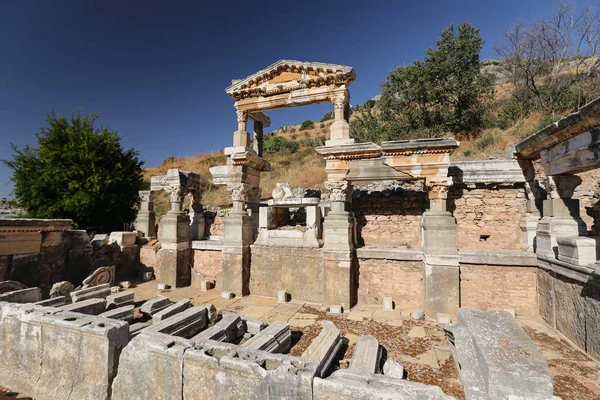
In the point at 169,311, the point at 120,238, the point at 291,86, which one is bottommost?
the point at 169,311

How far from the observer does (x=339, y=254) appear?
7.24 metres

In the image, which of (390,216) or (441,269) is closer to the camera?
(441,269)

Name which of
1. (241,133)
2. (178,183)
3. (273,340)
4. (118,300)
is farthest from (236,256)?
(241,133)

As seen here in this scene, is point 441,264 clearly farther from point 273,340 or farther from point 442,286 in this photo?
point 273,340

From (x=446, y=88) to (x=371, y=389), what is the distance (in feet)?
62.6

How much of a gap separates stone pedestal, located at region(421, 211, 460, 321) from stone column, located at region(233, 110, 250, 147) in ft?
20.7

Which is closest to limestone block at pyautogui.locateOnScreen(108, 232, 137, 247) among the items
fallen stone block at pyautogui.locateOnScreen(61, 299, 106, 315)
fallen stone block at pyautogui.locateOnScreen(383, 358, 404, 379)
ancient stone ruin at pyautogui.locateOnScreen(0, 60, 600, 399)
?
ancient stone ruin at pyautogui.locateOnScreen(0, 60, 600, 399)

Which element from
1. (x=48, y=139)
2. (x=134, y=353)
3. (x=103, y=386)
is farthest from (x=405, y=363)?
(x=48, y=139)

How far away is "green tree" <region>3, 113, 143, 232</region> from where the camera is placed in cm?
1167

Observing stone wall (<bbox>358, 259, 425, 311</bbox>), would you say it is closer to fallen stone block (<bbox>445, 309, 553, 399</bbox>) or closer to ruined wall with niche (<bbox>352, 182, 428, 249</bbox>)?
ruined wall with niche (<bbox>352, 182, 428, 249</bbox>)

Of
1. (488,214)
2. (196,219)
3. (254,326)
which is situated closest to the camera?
(254,326)

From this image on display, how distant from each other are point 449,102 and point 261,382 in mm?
20038

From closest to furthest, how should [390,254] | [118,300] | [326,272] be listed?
[118,300] → [390,254] → [326,272]

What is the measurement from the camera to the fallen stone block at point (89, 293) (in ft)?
21.8
